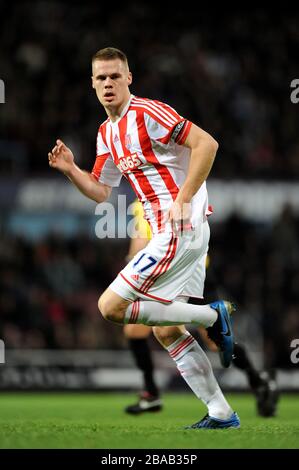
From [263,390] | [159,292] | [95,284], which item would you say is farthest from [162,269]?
[95,284]

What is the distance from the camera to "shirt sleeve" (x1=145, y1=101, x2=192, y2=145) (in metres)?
5.80

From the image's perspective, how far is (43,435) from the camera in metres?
5.39

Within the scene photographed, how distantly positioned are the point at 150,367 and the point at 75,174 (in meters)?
2.80

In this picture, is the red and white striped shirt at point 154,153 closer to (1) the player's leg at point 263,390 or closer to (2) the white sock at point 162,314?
(2) the white sock at point 162,314

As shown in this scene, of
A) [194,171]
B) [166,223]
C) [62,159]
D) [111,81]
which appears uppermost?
[111,81]

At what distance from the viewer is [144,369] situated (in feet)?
28.0

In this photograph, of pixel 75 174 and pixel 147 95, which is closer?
pixel 75 174

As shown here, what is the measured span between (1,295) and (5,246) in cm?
145

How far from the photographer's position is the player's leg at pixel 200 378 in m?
6.00

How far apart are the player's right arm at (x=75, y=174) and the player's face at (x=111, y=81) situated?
43 centimetres
